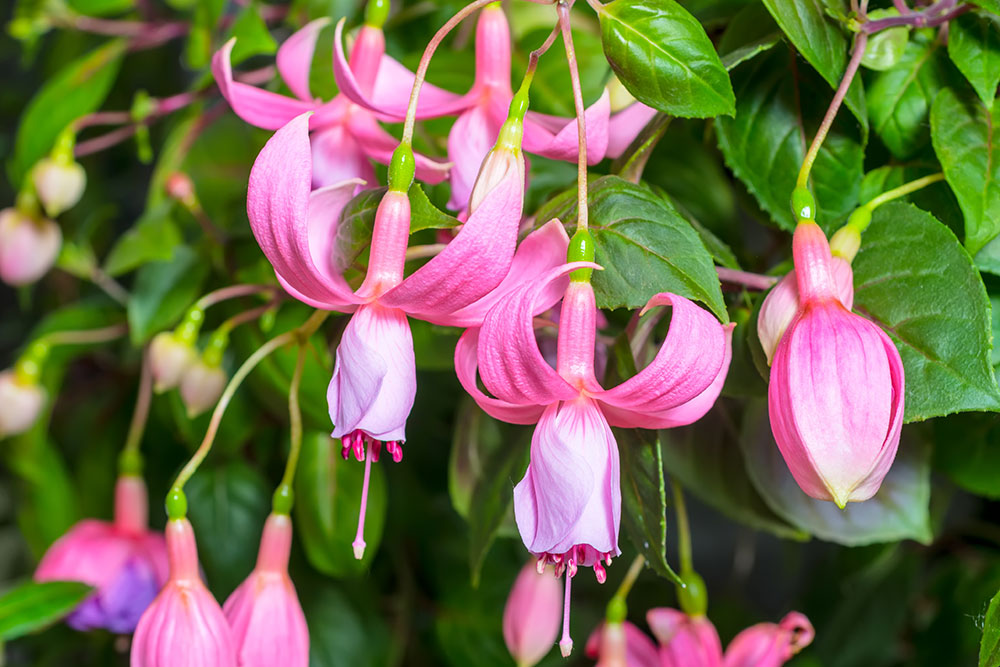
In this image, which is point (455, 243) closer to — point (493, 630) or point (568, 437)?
point (568, 437)

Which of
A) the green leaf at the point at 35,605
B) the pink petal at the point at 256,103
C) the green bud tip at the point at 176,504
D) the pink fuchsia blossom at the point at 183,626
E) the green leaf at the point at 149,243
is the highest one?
the pink petal at the point at 256,103

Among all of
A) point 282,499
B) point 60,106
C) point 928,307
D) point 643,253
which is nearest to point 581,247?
point 643,253

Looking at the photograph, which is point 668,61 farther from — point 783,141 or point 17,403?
point 17,403

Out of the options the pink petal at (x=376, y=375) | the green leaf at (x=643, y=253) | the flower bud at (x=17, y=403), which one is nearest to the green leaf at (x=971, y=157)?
the green leaf at (x=643, y=253)

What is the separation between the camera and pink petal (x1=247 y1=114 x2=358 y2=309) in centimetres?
28

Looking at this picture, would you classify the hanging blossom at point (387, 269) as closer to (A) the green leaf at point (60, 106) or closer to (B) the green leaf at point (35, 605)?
(B) the green leaf at point (35, 605)

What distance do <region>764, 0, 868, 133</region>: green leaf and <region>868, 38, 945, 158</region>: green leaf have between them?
3 cm

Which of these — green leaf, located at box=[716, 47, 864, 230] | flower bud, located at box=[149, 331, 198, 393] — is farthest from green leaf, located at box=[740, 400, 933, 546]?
flower bud, located at box=[149, 331, 198, 393]

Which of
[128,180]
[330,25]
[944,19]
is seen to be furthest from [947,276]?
[128,180]

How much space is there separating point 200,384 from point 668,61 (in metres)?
0.33

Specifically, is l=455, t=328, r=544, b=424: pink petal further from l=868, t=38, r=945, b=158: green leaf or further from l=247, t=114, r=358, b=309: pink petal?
l=868, t=38, r=945, b=158: green leaf

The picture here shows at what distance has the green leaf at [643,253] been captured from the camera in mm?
297

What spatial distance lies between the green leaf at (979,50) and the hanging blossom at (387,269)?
20cm

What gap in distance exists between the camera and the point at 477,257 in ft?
0.90
